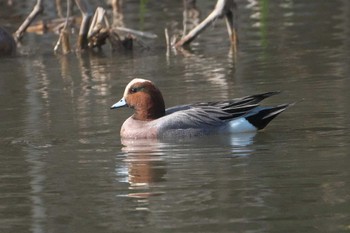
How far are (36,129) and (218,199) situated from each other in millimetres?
3869

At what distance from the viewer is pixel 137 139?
10969 mm

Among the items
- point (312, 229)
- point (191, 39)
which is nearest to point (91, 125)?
point (312, 229)

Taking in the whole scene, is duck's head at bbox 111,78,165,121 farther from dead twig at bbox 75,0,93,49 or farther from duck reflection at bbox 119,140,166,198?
dead twig at bbox 75,0,93,49

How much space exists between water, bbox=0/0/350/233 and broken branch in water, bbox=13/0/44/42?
1.29 ft

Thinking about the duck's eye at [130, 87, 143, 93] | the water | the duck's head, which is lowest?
the water

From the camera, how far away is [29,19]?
18359mm

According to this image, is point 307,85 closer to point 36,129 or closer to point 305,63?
point 305,63

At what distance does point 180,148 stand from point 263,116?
3.46 ft

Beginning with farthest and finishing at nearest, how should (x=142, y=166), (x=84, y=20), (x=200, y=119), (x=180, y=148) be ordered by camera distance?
(x=84, y=20)
(x=200, y=119)
(x=180, y=148)
(x=142, y=166)

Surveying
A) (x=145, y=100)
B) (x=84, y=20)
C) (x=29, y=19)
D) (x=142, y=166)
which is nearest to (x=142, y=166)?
(x=142, y=166)

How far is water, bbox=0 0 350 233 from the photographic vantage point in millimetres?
7676

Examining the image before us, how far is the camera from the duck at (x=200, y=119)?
36.1ft

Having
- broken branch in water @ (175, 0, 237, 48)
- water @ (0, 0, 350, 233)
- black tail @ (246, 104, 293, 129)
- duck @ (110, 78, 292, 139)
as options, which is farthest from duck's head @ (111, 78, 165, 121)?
broken branch in water @ (175, 0, 237, 48)

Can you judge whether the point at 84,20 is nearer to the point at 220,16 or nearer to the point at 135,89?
the point at 220,16
